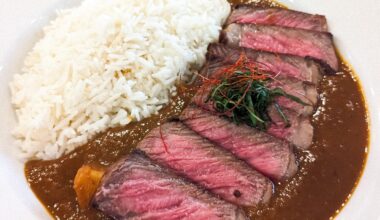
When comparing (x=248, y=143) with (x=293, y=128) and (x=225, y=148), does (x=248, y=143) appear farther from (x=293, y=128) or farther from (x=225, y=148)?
(x=293, y=128)

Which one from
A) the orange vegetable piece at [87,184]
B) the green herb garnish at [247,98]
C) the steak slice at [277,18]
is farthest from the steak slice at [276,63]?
the orange vegetable piece at [87,184]

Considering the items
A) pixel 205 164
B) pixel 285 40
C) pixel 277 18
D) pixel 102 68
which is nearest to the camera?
pixel 205 164

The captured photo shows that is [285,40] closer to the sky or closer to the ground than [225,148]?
closer to the sky

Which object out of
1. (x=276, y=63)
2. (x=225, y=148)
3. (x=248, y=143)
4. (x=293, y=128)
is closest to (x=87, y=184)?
(x=225, y=148)

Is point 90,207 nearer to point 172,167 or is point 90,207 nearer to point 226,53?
point 172,167

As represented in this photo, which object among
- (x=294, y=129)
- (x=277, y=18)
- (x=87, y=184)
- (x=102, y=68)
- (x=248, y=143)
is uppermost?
(x=277, y=18)

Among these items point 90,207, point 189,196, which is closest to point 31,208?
point 90,207

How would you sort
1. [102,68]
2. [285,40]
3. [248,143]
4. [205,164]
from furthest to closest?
[285,40]
[102,68]
[248,143]
[205,164]
